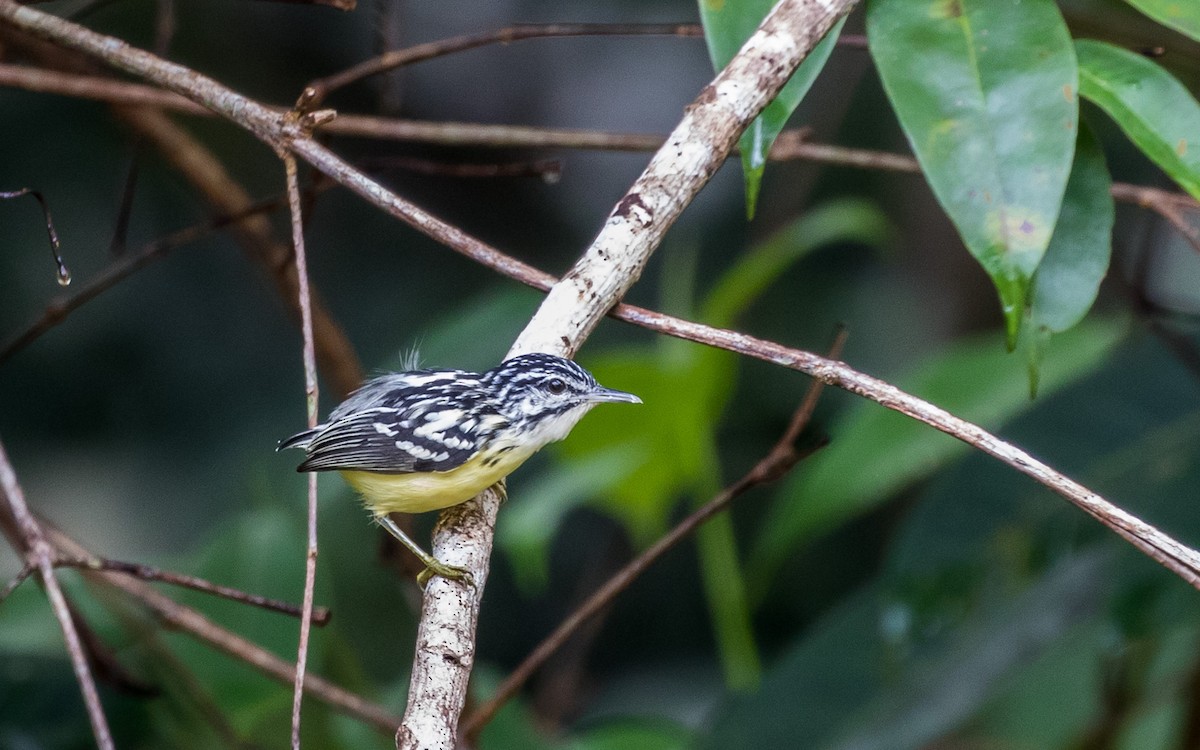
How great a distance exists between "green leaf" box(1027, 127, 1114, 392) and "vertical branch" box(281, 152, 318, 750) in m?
1.04

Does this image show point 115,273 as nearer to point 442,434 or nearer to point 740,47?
point 442,434

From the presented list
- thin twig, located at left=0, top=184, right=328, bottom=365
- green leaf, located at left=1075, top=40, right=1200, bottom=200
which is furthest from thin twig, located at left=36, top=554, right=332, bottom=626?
green leaf, located at left=1075, top=40, right=1200, bottom=200

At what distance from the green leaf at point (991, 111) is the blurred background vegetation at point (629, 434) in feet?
3.83

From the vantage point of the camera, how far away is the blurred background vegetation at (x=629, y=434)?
268cm

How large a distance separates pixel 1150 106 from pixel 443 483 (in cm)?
127

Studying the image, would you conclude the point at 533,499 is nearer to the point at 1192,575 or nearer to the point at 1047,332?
the point at 1047,332

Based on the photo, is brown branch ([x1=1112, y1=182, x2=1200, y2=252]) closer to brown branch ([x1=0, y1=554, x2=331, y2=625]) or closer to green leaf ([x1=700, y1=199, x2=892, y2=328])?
green leaf ([x1=700, y1=199, x2=892, y2=328])

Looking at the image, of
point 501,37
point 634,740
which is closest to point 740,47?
point 501,37

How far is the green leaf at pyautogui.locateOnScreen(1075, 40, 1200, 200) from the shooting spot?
1724 mm

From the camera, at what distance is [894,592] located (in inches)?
104

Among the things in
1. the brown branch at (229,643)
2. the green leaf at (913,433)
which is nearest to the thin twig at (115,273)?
the brown branch at (229,643)

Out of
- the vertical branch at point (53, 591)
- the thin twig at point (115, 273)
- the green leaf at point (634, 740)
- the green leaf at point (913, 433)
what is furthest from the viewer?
the green leaf at point (634, 740)

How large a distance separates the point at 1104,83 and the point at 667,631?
3.56m

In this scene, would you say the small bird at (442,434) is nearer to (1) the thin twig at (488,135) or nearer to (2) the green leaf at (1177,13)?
(1) the thin twig at (488,135)
